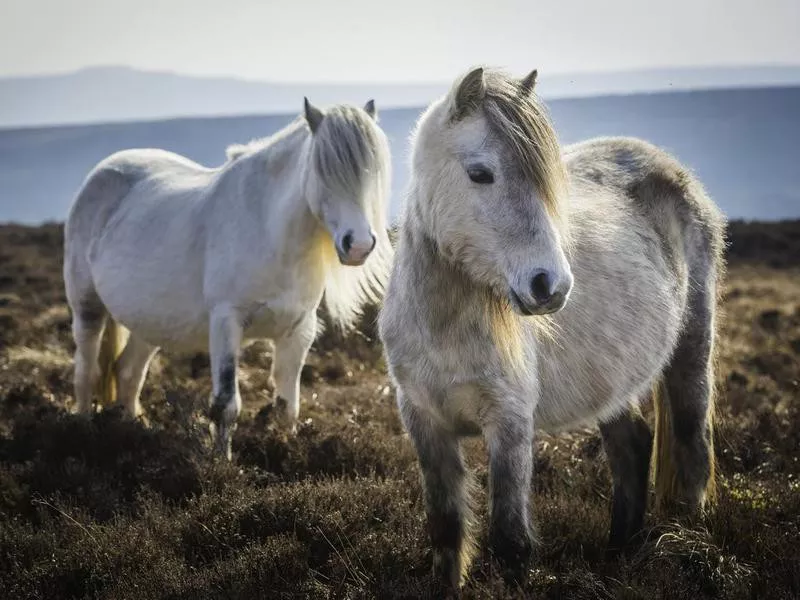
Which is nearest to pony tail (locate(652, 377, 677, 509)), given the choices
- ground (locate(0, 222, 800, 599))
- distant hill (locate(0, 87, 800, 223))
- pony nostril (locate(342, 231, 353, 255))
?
ground (locate(0, 222, 800, 599))

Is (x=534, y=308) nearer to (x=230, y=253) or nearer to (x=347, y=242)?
(x=347, y=242)

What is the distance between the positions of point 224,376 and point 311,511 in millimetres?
1421

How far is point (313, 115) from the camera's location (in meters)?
4.68

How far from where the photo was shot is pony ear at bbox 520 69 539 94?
2.82 meters

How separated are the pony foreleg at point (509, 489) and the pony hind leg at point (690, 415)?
144cm

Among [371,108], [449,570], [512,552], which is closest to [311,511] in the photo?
[449,570]

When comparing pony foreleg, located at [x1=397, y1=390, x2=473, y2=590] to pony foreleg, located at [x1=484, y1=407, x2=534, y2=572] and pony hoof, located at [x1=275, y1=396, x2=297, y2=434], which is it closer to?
pony foreleg, located at [x1=484, y1=407, x2=534, y2=572]

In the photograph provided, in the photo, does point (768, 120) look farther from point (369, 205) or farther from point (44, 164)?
point (369, 205)

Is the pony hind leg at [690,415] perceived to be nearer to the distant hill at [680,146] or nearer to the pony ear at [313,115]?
the pony ear at [313,115]

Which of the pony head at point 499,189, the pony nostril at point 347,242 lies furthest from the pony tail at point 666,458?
the pony nostril at point 347,242

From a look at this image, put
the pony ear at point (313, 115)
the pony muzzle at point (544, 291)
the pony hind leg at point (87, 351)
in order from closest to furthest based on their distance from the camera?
the pony muzzle at point (544, 291), the pony ear at point (313, 115), the pony hind leg at point (87, 351)

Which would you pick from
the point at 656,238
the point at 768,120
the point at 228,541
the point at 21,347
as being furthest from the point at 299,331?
the point at 768,120

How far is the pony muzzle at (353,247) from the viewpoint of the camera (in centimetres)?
439

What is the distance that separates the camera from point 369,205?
181 inches
